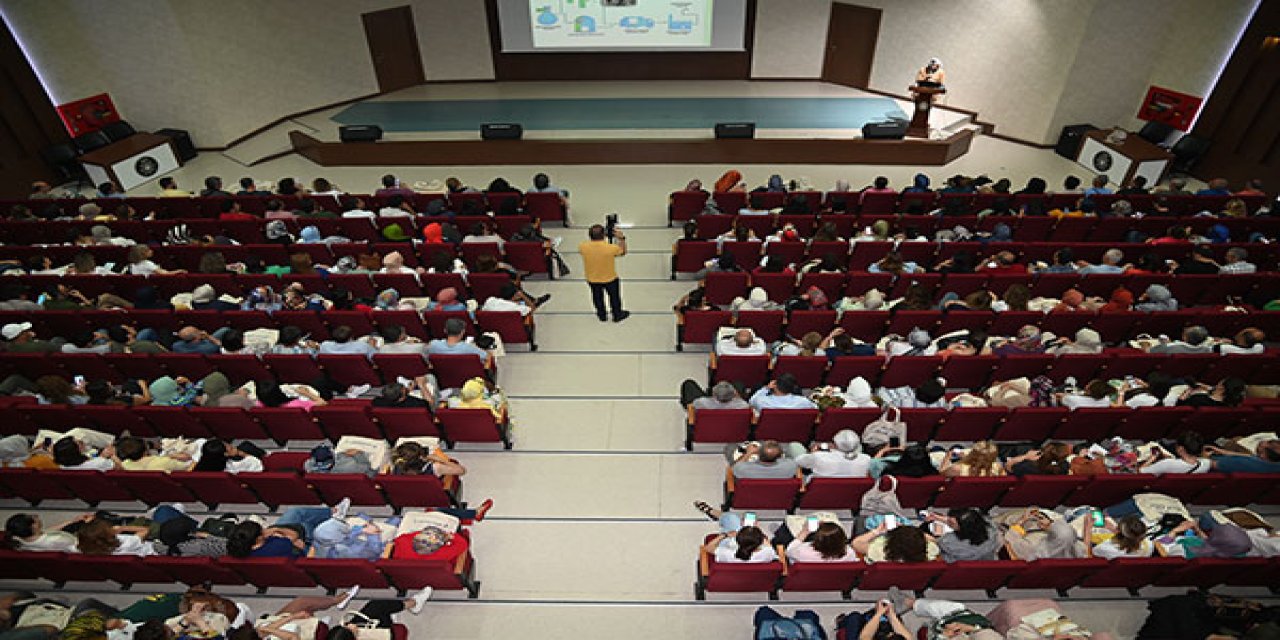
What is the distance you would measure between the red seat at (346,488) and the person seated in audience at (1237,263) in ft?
31.7

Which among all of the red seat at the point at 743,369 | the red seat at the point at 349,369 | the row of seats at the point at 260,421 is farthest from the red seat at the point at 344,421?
the red seat at the point at 743,369

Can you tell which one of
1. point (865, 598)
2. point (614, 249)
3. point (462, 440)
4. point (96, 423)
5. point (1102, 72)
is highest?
point (1102, 72)

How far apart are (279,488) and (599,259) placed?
3.72 m

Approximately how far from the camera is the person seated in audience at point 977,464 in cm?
517

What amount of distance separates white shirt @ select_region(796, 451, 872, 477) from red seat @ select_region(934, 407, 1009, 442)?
1.02 m

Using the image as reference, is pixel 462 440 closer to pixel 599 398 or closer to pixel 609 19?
pixel 599 398

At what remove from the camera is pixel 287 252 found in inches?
319

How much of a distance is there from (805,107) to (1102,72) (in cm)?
520

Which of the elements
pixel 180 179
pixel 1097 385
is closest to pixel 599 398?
pixel 1097 385

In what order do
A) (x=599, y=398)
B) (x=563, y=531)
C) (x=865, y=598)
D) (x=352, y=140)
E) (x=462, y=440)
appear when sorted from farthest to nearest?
1. (x=352, y=140)
2. (x=599, y=398)
3. (x=462, y=440)
4. (x=563, y=531)
5. (x=865, y=598)

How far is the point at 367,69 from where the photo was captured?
46.0 ft

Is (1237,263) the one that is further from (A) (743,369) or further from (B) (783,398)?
(A) (743,369)

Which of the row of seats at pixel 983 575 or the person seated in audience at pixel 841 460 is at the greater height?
the person seated in audience at pixel 841 460

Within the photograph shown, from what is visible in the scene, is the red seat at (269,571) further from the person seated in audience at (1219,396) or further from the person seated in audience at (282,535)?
the person seated in audience at (1219,396)
